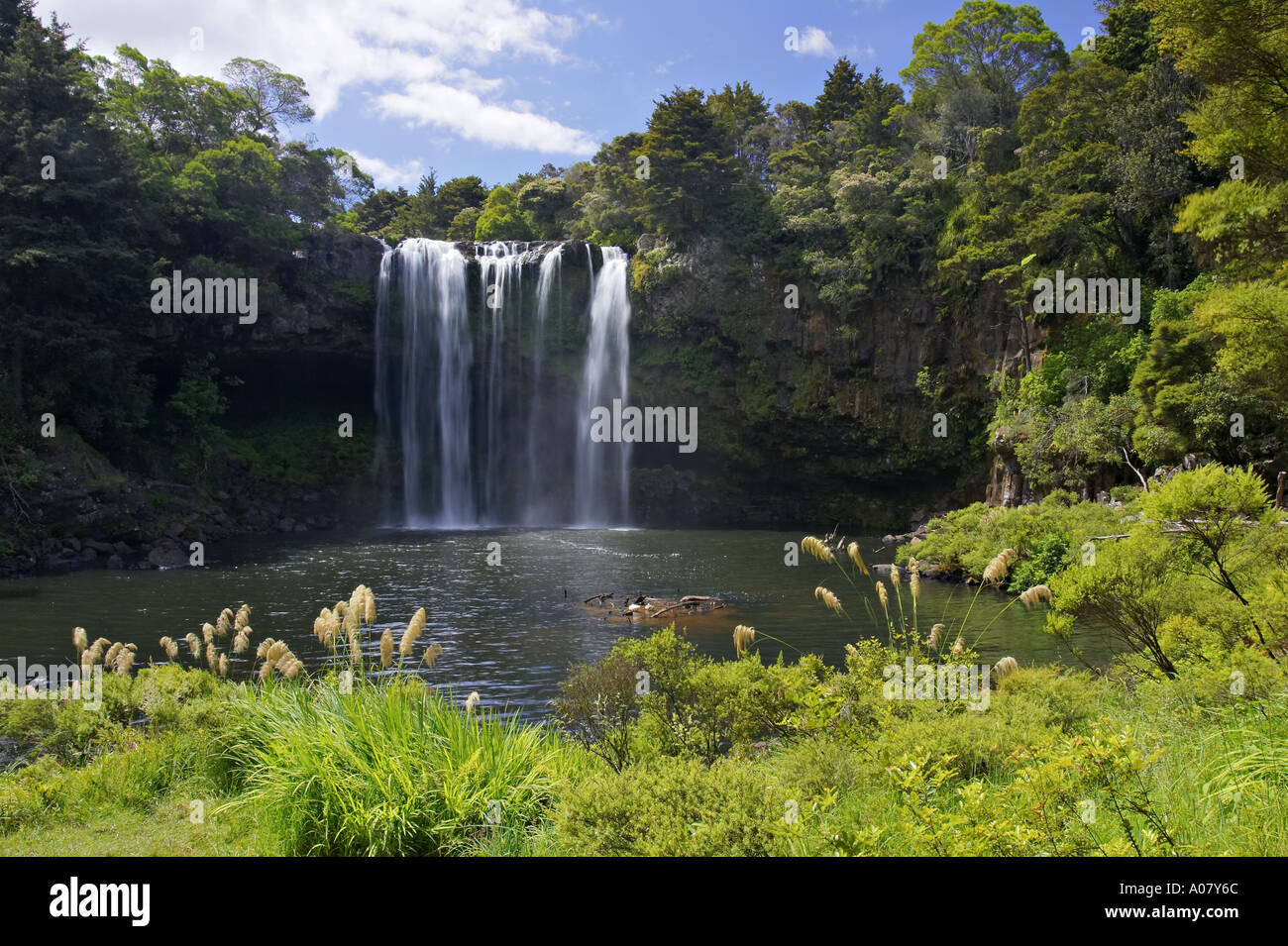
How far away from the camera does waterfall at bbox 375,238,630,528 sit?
39.8 m

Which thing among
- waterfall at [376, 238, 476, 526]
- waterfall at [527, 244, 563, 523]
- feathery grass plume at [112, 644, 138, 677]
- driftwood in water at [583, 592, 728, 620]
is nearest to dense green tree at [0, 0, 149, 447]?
waterfall at [376, 238, 476, 526]

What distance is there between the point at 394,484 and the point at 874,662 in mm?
37854

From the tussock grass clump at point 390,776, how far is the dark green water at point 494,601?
3.19 m

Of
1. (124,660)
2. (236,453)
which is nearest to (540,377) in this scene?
(236,453)

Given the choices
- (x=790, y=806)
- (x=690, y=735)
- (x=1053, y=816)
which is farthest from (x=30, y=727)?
(x=1053, y=816)

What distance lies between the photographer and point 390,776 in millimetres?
5082

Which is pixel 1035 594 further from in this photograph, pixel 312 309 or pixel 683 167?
pixel 312 309

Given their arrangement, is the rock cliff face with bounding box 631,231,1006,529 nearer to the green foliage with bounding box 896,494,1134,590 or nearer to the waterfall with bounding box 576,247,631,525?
the waterfall with bounding box 576,247,631,525

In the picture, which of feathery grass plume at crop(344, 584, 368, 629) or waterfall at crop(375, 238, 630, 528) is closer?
feathery grass plume at crop(344, 584, 368, 629)

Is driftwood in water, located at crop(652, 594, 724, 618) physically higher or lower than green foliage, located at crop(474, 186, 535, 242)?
lower

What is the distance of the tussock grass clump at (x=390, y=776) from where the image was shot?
4.92 metres

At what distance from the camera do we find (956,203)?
3631cm

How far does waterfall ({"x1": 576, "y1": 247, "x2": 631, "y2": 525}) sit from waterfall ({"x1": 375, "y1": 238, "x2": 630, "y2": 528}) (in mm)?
51
